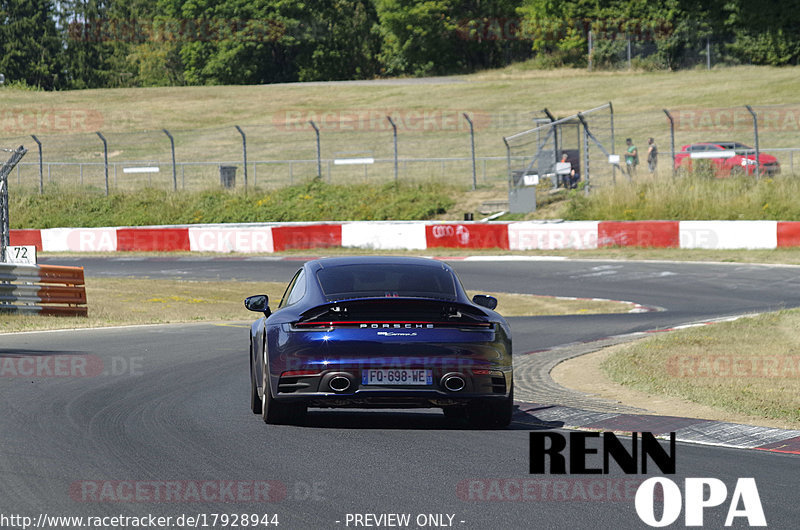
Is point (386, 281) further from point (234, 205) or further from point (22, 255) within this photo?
point (234, 205)

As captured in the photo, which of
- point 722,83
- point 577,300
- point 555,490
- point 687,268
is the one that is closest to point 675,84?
point 722,83

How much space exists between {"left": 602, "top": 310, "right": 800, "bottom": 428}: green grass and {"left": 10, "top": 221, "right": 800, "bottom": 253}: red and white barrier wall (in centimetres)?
1306

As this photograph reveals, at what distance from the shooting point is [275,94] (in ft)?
260

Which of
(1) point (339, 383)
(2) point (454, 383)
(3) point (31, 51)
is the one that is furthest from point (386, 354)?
(3) point (31, 51)

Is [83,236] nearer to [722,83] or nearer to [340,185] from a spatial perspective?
[340,185]

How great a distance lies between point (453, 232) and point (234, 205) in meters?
11.2

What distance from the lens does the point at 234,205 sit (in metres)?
42.3

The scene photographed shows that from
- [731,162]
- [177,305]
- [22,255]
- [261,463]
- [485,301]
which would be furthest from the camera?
[731,162]

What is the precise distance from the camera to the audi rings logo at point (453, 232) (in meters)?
33.9

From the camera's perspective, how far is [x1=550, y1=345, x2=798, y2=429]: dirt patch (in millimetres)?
9977

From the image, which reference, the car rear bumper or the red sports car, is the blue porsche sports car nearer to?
the car rear bumper

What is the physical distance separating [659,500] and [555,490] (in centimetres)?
62

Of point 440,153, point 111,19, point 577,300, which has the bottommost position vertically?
point 577,300

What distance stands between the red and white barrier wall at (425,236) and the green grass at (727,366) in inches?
514
